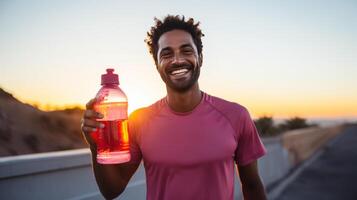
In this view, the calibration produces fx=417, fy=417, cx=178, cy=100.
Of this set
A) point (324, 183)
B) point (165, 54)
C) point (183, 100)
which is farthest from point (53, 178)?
point (324, 183)

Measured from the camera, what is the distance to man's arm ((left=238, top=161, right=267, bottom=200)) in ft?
10.1

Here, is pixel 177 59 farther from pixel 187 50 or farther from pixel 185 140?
pixel 185 140

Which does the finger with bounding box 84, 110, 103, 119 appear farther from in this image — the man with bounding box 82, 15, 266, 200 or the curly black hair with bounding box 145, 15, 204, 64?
the curly black hair with bounding box 145, 15, 204, 64

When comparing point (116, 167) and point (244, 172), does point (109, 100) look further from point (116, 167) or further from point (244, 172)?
point (244, 172)

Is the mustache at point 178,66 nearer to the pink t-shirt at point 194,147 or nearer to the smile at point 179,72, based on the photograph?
the smile at point 179,72

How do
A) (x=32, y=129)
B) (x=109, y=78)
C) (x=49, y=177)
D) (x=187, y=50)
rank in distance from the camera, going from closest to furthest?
(x=109, y=78) < (x=187, y=50) < (x=49, y=177) < (x=32, y=129)

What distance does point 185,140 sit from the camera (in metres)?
2.80

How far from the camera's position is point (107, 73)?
103 inches

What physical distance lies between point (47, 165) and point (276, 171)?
11120 millimetres

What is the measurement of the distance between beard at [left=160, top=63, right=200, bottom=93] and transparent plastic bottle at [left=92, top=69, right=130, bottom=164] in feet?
1.07

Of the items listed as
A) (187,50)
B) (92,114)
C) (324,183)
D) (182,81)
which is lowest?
(324,183)

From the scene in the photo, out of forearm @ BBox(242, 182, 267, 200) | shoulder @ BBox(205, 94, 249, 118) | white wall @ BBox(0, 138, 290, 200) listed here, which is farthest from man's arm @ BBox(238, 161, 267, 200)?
white wall @ BBox(0, 138, 290, 200)

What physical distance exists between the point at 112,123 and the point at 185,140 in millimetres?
505

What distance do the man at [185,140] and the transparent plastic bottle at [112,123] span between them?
0.22 ft
